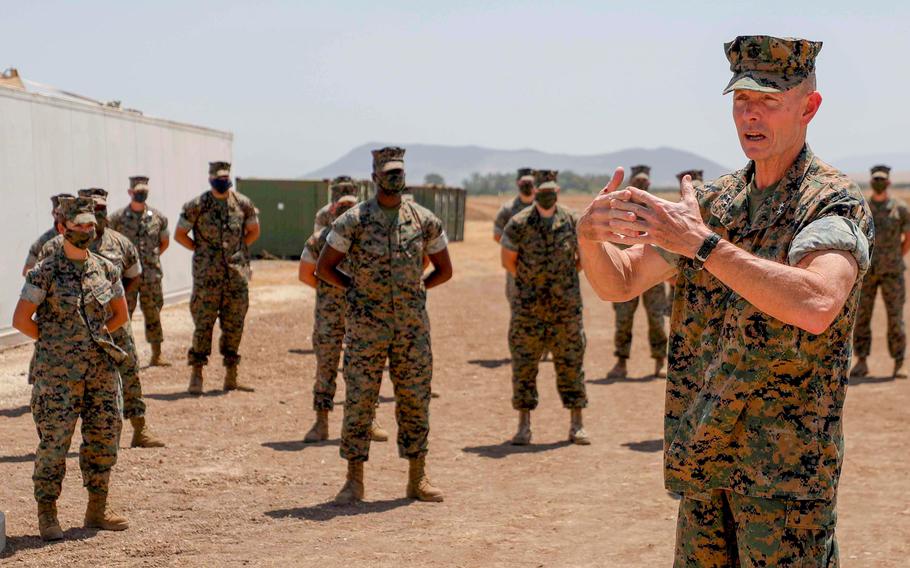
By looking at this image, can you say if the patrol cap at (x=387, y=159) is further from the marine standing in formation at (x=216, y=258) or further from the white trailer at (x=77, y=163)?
the white trailer at (x=77, y=163)

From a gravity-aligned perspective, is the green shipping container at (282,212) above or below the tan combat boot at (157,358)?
above

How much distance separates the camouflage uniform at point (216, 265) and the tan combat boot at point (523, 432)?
374 centimetres

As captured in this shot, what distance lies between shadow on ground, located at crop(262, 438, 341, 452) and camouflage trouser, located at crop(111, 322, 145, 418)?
1.20 m

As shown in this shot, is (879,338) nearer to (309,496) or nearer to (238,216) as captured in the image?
(238,216)

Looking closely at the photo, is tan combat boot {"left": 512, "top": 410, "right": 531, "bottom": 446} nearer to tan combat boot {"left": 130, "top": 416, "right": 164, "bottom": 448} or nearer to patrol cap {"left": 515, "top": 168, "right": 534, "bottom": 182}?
tan combat boot {"left": 130, "top": 416, "right": 164, "bottom": 448}

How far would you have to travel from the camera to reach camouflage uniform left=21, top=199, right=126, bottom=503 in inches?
256

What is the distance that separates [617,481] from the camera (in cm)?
855

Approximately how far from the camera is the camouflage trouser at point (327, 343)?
32.7 feet

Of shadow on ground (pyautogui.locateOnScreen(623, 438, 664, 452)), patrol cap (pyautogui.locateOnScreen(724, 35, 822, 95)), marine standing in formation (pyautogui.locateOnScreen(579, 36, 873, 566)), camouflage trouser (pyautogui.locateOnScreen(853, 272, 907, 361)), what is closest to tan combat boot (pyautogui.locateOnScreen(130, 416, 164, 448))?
shadow on ground (pyautogui.locateOnScreen(623, 438, 664, 452))

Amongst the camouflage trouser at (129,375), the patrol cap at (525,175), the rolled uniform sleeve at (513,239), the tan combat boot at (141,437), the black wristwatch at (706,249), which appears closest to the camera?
the black wristwatch at (706,249)

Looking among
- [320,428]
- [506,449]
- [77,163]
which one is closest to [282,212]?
[77,163]

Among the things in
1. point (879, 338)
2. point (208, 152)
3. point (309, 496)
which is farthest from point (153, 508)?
point (208, 152)

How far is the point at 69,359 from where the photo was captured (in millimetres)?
6535

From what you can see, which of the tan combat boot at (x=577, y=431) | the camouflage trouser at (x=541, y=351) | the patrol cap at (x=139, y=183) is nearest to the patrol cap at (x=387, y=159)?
the camouflage trouser at (x=541, y=351)
